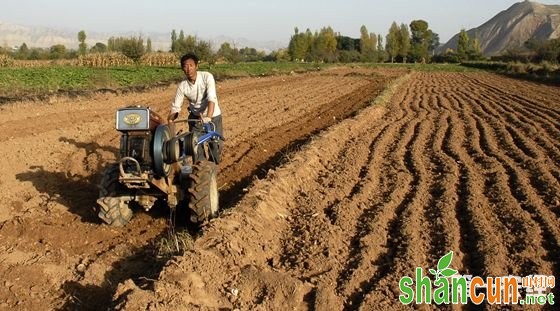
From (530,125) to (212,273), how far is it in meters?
10.4

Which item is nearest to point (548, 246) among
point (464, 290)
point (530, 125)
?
point (464, 290)

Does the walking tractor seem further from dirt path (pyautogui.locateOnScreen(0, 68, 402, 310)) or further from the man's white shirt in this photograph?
the man's white shirt

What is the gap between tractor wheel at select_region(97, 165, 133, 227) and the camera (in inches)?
213

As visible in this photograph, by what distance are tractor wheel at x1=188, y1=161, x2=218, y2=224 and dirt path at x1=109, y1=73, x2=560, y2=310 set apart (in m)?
0.20

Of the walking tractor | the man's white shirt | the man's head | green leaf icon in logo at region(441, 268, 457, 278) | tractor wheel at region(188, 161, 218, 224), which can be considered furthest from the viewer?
the man's white shirt

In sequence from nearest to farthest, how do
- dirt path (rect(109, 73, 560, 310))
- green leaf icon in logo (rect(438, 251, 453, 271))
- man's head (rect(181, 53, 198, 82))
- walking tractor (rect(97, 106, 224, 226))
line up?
dirt path (rect(109, 73, 560, 310)) < green leaf icon in logo (rect(438, 251, 453, 271)) < walking tractor (rect(97, 106, 224, 226)) < man's head (rect(181, 53, 198, 82))

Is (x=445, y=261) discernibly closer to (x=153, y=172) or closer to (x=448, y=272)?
(x=448, y=272)

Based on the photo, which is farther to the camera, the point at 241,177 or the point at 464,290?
the point at 241,177

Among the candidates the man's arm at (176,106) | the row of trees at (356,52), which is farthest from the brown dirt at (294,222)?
the row of trees at (356,52)

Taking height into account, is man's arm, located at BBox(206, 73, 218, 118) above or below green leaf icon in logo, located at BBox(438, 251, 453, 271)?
above

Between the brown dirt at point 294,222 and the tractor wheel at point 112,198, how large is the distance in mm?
177

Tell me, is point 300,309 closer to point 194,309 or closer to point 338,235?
point 194,309

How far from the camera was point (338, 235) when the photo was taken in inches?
208

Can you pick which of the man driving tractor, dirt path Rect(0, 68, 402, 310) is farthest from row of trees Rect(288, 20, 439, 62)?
the man driving tractor
